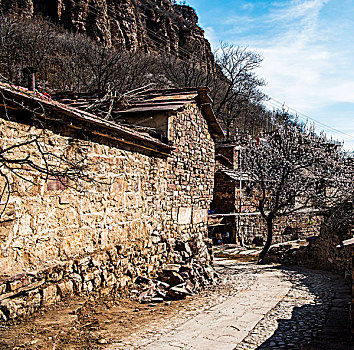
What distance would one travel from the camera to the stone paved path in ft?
13.4

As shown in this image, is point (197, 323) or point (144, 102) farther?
point (144, 102)

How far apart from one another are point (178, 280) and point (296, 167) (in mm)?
9065

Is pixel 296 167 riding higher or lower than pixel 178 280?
higher

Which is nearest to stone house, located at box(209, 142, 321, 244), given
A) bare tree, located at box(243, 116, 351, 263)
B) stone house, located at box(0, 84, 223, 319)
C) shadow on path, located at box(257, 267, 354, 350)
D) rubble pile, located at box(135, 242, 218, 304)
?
bare tree, located at box(243, 116, 351, 263)

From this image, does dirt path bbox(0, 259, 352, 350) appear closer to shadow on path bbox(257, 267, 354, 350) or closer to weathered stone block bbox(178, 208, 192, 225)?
shadow on path bbox(257, 267, 354, 350)

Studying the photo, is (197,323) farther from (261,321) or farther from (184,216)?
(184,216)

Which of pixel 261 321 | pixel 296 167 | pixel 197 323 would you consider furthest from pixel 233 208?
pixel 197 323

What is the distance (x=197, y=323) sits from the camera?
489 cm

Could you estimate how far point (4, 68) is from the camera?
15.7 meters

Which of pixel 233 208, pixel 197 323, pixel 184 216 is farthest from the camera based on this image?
pixel 233 208

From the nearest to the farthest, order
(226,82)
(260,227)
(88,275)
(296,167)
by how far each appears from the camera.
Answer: (88,275), (296,167), (260,227), (226,82)

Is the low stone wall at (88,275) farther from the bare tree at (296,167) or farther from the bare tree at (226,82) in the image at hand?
the bare tree at (226,82)

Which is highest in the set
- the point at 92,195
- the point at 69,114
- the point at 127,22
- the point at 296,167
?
the point at 127,22

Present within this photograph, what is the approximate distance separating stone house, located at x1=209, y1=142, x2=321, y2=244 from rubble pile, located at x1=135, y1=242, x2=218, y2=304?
7845 millimetres
